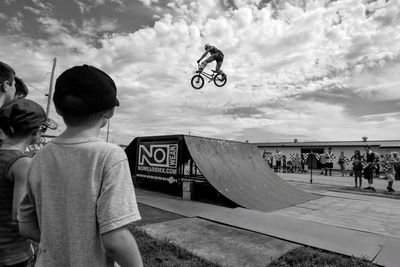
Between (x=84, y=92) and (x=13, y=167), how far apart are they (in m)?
0.79

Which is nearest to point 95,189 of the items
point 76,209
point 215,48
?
point 76,209

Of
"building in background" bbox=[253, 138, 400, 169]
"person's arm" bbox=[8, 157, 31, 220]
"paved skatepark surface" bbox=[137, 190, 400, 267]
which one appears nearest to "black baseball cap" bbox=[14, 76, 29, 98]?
"person's arm" bbox=[8, 157, 31, 220]

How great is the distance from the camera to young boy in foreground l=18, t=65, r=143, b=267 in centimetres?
99

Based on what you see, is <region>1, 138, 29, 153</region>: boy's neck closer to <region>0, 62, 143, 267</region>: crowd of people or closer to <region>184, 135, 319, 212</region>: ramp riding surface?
<region>0, 62, 143, 267</region>: crowd of people

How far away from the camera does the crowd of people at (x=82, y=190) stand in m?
1.00

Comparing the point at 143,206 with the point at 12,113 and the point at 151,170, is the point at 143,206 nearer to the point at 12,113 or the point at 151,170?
the point at 151,170

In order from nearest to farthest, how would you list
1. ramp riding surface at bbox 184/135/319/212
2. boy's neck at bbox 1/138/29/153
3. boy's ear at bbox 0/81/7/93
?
1. boy's neck at bbox 1/138/29/153
2. boy's ear at bbox 0/81/7/93
3. ramp riding surface at bbox 184/135/319/212

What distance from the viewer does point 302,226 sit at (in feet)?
17.1

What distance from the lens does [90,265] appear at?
1.01m

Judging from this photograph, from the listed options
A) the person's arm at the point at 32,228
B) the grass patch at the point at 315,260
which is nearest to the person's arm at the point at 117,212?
the person's arm at the point at 32,228

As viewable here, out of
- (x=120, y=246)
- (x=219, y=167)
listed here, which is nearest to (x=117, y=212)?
(x=120, y=246)

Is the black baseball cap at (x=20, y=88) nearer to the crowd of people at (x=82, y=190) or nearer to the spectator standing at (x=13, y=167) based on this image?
the spectator standing at (x=13, y=167)

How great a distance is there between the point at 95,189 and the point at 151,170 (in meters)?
8.61

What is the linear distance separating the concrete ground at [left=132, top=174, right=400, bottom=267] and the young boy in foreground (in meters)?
2.81
